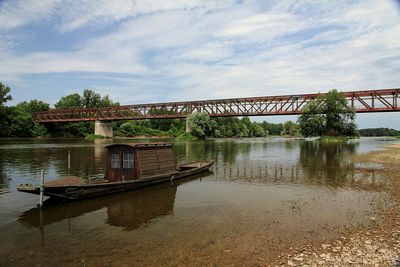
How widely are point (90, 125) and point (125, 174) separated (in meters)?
134

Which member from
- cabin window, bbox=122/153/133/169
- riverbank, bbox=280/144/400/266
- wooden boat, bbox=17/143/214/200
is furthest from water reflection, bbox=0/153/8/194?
riverbank, bbox=280/144/400/266

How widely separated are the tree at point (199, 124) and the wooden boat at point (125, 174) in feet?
273

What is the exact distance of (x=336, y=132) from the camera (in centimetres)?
9375

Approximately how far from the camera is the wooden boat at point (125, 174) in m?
18.2

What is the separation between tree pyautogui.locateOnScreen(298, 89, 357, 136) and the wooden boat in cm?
7535

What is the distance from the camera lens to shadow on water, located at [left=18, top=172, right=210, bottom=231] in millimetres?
15100

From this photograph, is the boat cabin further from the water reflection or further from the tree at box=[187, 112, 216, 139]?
the tree at box=[187, 112, 216, 139]

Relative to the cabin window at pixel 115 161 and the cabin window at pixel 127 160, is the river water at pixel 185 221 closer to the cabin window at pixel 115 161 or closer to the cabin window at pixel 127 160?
the cabin window at pixel 127 160

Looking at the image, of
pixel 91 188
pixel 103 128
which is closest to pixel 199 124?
pixel 103 128

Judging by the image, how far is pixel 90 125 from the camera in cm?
14812

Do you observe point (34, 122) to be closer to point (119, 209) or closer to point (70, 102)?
point (70, 102)

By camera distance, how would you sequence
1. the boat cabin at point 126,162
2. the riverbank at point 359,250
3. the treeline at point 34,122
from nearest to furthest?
the riverbank at point 359,250
the boat cabin at point 126,162
the treeline at point 34,122

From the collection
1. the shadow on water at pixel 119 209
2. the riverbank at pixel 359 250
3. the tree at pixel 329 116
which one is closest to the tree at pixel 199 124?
the tree at pixel 329 116

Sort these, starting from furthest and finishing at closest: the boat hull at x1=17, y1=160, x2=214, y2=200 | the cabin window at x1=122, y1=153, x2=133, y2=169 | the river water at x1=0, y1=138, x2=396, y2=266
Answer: the cabin window at x1=122, y1=153, x2=133, y2=169 → the boat hull at x1=17, y1=160, x2=214, y2=200 → the river water at x1=0, y1=138, x2=396, y2=266
